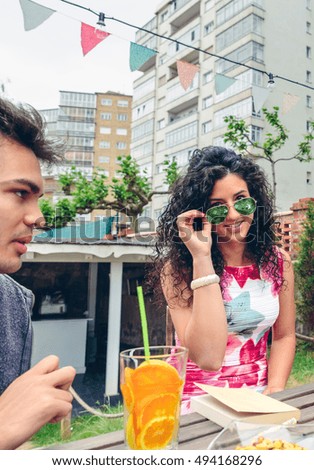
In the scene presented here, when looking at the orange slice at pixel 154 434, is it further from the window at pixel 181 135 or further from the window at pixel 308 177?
the window at pixel 181 135

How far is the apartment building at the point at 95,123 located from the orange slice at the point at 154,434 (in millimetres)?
53081

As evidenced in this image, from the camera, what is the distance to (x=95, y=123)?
176 ft

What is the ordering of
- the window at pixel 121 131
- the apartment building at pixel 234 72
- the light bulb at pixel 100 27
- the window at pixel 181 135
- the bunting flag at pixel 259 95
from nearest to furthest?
the light bulb at pixel 100 27 → the bunting flag at pixel 259 95 → the apartment building at pixel 234 72 → the window at pixel 181 135 → the window at pixel 121 131

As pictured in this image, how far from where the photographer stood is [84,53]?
462cm

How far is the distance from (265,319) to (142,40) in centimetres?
3648

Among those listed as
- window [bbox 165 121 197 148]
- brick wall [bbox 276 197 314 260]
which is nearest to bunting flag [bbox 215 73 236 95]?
brick wall [bbox 276 197 314 260]

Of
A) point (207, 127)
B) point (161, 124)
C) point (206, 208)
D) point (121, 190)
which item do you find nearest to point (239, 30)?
point (207, 127)

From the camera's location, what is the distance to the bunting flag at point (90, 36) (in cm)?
450

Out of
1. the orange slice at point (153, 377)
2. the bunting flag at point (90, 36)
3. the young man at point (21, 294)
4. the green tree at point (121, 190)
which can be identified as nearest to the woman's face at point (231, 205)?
the young man at point (21, 294)

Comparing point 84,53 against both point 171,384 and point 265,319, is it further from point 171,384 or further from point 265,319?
point 171,384

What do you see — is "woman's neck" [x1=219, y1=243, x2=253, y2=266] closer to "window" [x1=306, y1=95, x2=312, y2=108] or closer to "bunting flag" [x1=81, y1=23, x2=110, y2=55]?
"bunting flag" [x1=81, y1=23, x2=110, y2=55]

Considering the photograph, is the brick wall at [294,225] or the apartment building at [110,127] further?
the apartment building at [110,127]

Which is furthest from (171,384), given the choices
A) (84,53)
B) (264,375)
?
(84,53)

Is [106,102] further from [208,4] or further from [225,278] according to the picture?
[225,278]
